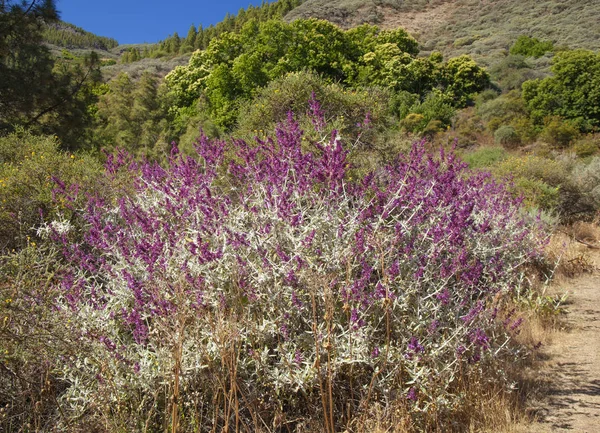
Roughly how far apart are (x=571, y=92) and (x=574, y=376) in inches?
1027

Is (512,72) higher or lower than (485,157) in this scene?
higher

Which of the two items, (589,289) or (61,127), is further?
(61,127)

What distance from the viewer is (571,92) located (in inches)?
969

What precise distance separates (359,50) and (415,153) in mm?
35334

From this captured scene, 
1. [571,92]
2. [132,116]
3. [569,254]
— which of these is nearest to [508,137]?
[571,92]

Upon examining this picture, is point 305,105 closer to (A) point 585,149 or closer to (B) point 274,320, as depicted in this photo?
(B) point 274,320

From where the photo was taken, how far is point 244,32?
3600 cm

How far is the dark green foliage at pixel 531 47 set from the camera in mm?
39500

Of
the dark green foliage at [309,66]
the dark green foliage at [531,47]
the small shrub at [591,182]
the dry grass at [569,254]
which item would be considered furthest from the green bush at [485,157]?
the dark green foliage at [531,47]

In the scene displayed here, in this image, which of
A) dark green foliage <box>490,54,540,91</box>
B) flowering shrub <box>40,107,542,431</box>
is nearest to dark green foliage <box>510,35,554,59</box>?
dark green foliage <box>490,54,540,91</box>

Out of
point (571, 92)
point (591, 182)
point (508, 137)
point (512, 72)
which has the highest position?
point (512, 72)

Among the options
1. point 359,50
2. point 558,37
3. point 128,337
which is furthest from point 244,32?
point 128,337

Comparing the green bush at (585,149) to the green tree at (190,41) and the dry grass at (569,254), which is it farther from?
the green tree at (190,41)

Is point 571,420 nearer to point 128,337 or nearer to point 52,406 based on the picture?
point 128,337
